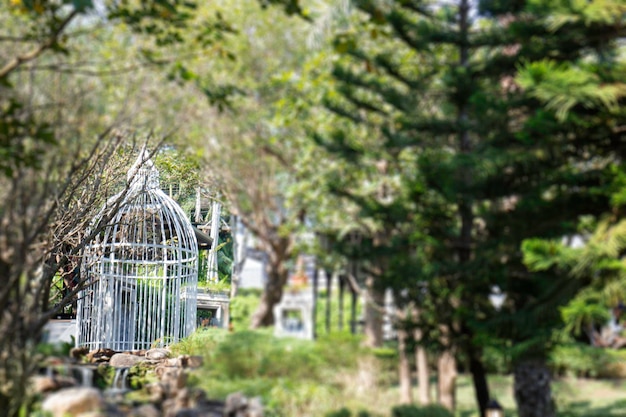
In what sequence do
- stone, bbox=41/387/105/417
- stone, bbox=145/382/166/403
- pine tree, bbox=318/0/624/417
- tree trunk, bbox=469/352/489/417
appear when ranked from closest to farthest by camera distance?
stone, bbox=41/387/105/417
stone, bbox=145/382/166/403
tree trunk, bbox=469/352/489/417
pine tree, bbox=318/0/624/417

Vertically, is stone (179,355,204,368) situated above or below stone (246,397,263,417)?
above

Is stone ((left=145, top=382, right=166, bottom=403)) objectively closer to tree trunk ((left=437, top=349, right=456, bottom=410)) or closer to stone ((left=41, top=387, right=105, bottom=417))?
stone ((left=41, top=387, right=105, bottom=417))

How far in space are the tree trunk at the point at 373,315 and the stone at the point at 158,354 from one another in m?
0.55

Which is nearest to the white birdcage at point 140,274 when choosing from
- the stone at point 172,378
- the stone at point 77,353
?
the stone at point 172,378

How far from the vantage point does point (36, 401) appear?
4.68 feet

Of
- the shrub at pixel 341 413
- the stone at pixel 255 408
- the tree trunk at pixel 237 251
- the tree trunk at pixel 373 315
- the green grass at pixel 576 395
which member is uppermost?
the tree trunk at pixel 237 251

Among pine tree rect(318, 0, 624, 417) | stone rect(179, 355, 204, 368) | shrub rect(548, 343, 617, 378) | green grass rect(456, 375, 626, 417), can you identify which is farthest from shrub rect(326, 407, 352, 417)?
shrub rect(548, 343, 617, 378)

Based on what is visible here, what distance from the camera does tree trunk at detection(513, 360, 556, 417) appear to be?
2.56 m

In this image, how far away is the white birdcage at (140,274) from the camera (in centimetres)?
188

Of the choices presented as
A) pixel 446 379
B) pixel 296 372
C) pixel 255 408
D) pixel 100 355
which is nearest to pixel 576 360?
pixel 446 379

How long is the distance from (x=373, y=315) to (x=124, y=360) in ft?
2.46

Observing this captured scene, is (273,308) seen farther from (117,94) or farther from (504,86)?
(504,86)

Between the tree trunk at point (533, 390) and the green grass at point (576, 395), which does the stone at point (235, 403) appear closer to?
the green grass at point (576, 395)

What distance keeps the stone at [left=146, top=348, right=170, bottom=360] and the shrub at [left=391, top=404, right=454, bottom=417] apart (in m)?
0.63
